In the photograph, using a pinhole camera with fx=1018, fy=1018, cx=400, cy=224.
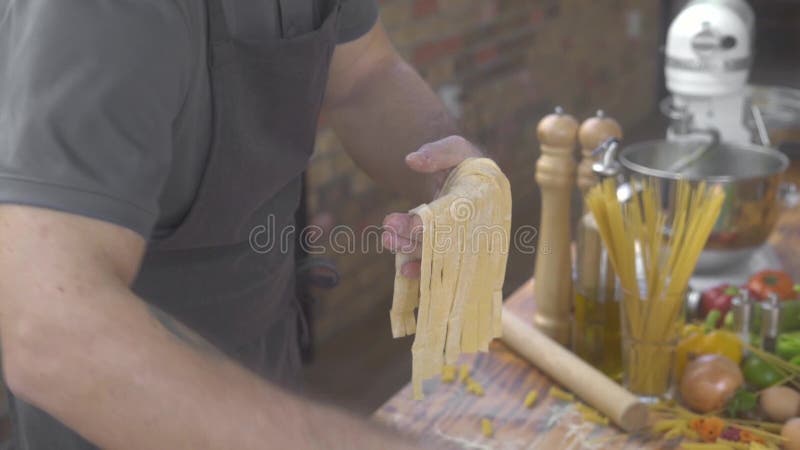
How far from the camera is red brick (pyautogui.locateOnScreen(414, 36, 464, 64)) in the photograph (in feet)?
10.7

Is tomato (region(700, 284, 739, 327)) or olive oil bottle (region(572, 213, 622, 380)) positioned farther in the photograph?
tomato (region(700, 284, 739, 327))

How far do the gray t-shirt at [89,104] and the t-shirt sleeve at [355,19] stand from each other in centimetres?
43

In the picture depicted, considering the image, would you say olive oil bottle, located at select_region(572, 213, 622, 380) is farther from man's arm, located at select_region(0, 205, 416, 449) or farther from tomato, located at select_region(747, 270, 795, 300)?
man's arm, located at select_region(0, 205, 416, 449)

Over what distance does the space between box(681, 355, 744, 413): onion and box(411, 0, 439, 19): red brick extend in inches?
84.3

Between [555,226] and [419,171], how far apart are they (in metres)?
0.47

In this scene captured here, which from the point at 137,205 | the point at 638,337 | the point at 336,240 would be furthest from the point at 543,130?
the point at 336,240

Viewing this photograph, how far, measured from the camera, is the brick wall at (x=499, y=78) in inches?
120

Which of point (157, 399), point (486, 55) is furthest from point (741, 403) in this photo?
point (486, 55)

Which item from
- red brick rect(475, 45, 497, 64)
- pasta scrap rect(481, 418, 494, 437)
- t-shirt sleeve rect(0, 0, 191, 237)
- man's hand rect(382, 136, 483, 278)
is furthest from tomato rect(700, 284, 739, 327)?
red brick rect(475, 45, 497, 64)

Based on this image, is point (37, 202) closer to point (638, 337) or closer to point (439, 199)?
point (439, 199)

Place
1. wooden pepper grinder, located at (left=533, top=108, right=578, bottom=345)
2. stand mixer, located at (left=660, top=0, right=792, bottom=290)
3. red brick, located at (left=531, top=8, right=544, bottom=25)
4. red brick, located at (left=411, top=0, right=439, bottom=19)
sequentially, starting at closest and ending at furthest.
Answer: wooden pepper grinder, located at (left=533, top=108, right=578, bottom=345), stand mixer, located at (left=660, top=0, right=792, bottom=290), red brick, located at (left=411, top=0, right=439, bottom=19), red brick, located at (left=531, top=8, right=544, bottom=25)

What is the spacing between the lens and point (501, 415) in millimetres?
1219

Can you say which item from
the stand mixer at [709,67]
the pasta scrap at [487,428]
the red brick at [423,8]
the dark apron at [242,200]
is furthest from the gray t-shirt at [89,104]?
the red brick at [423,8]

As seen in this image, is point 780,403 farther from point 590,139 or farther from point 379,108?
point 379,108
